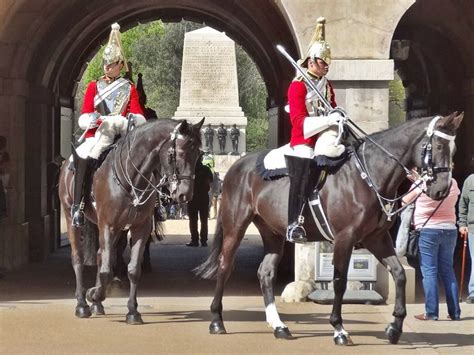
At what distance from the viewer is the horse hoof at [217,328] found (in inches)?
436

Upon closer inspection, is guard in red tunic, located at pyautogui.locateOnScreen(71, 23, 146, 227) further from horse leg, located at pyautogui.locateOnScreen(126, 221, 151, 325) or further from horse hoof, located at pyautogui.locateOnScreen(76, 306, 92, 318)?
horse hoof, located at pyautogui.locateOnScreen(76, 306, 92, 318)

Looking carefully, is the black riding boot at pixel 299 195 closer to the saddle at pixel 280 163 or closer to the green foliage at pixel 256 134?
the saddle at pixel 280 163

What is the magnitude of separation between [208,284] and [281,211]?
17.4ft

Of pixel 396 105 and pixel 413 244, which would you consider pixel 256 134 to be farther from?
pixel 413 244

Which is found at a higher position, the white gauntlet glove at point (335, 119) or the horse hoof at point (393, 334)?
the white gauntlet glove at point (335, 119)

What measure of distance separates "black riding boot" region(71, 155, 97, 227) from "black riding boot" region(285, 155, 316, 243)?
8.43 ft

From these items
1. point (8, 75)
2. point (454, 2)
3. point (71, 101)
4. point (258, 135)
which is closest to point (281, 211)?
point (8, 75)

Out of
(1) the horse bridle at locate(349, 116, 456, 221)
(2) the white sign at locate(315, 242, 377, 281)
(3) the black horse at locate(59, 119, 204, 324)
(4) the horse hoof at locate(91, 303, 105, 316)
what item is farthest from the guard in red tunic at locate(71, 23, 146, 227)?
(1) the horse bridle at locate(349, 116, 456, 221)

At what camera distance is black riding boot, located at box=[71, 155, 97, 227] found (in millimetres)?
12336

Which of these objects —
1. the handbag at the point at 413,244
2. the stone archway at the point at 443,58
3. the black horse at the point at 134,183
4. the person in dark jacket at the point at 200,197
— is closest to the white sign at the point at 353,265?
the handbag at the point at 413,244

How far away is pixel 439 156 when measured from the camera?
9.92 meters

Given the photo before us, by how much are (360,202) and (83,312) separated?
11.4ft

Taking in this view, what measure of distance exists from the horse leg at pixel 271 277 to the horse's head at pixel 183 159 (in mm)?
1021

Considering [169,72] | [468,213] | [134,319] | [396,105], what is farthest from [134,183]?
[396,105]
